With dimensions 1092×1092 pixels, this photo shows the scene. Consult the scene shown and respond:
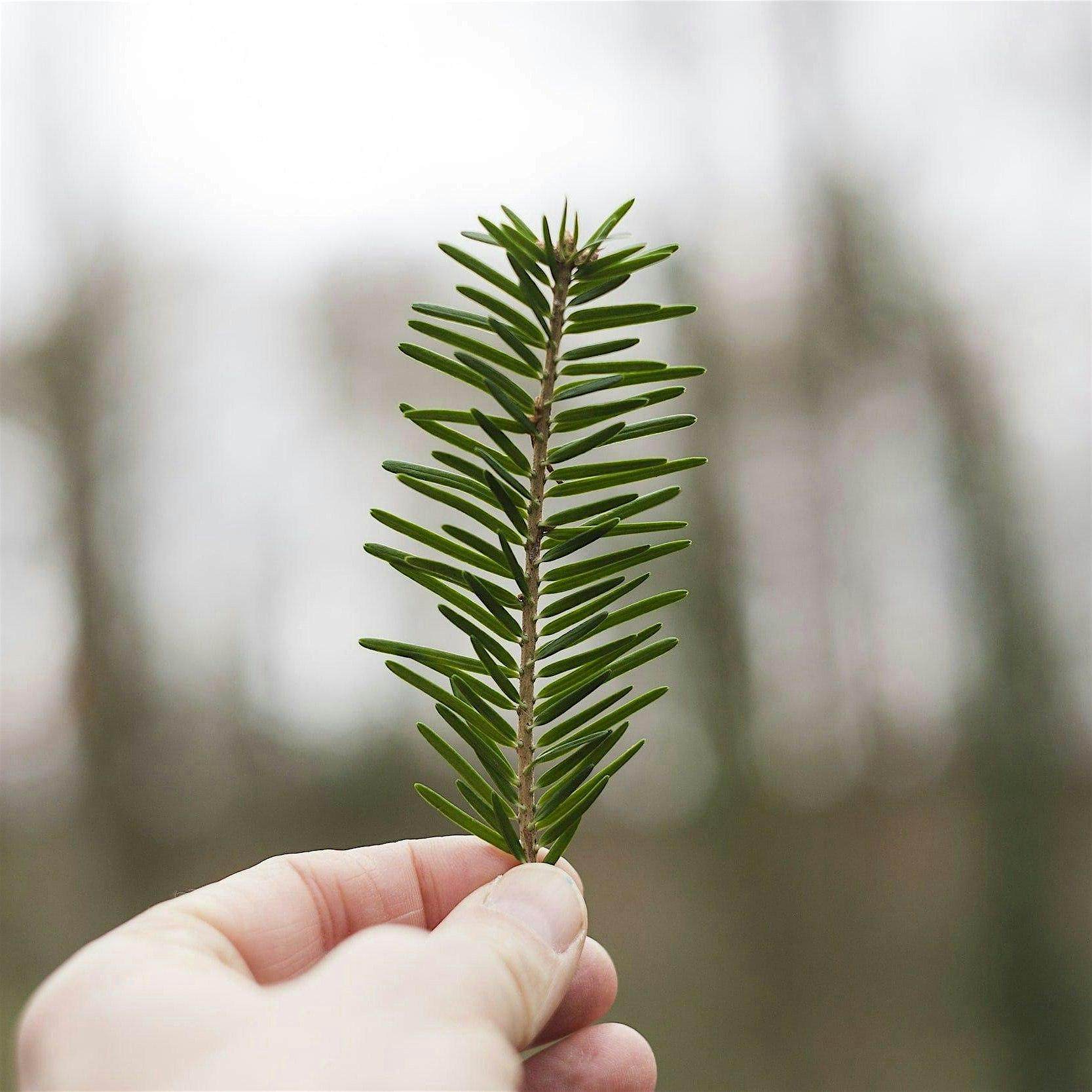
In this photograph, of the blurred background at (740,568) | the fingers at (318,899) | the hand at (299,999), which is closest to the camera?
the hand at (299,999)

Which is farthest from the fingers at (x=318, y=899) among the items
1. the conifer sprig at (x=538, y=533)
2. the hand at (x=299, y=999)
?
the conifer sprig at (x=538, y=533)

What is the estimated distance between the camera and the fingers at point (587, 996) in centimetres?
47

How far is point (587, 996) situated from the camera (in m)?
0.47

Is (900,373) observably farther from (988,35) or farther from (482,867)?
(482,867)

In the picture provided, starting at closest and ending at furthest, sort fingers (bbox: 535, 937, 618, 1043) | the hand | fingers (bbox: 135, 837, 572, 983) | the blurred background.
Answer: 1. the hand
2. fingers (bbox: 135, 837, 572, 983)
3. fingers (bbox: 535, 937, 618, 1043)
4. the blurred background

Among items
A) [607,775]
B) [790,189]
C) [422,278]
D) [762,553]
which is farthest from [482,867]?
[790,189]

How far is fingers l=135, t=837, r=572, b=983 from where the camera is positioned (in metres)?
0.37

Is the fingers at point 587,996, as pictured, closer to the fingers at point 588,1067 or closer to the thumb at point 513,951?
the fingers at point 588,1067

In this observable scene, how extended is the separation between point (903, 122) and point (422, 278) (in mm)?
941

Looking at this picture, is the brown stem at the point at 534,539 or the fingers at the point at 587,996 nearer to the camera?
the brown stem at the point at 534,539

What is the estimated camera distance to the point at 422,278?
1666mm

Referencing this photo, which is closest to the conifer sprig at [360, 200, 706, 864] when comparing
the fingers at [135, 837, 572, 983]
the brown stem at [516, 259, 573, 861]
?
the brown stem at [516, 259, 573, 861]

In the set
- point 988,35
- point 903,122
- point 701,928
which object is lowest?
point 701,928

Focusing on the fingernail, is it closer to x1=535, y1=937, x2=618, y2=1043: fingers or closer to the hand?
the hand
